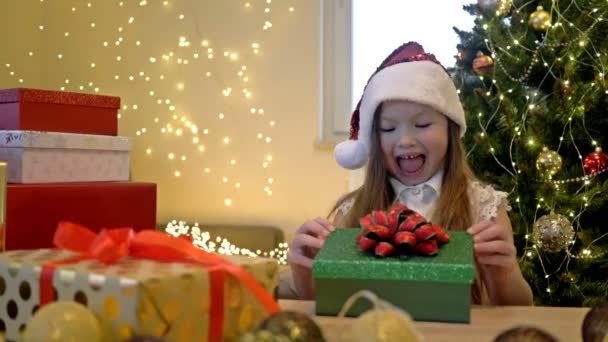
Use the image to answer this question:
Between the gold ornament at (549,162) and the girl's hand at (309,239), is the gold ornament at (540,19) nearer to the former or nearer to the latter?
the gold ornament at (549,162)

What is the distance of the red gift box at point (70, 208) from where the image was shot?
125cm

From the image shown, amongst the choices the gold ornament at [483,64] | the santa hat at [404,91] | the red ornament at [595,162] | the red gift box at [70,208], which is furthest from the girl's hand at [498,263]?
the gold ornament at [483,64]

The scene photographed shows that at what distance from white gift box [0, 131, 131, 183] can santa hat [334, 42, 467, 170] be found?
0.55 metres

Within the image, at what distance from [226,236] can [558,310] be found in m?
2.03

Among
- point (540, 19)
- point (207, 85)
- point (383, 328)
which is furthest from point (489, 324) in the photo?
point (207, 85)

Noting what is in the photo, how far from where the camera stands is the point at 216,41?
299 centimetres

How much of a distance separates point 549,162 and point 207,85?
1.56 metres

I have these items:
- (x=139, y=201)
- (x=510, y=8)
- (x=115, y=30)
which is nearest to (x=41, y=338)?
(x=139, y=201)

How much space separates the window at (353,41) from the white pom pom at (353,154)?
133 centimetres

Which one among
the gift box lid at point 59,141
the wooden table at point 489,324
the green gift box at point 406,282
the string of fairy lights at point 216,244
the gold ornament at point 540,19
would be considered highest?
the gold ornament at point 540,19

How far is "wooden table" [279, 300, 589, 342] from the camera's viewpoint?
30.0 inches

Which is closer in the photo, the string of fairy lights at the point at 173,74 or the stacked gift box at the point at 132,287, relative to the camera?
the stacked gift box at the point at 132,287

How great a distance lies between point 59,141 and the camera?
1.46m

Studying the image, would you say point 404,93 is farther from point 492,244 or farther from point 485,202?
point 492,244
